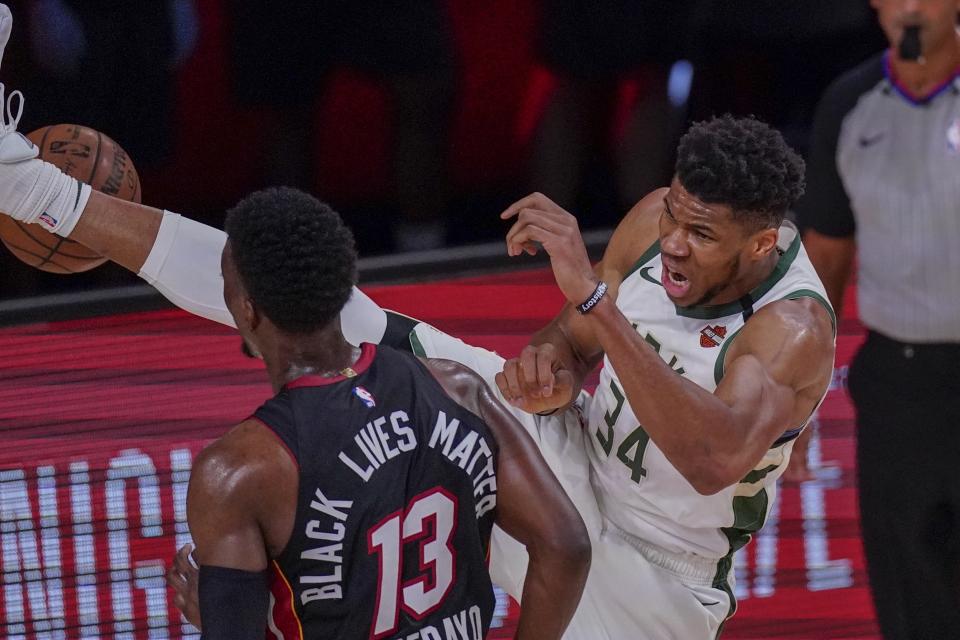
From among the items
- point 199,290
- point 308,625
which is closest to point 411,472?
point 308,625

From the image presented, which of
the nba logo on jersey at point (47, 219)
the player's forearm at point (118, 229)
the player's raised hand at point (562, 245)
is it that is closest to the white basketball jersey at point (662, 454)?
the player's raised hand at point (562, 245)

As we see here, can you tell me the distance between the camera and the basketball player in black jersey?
1996mm

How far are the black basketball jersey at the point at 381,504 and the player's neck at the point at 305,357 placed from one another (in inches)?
A: 0.9

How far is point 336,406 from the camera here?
2.09 metres

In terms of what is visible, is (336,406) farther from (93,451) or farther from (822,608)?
(822,608)

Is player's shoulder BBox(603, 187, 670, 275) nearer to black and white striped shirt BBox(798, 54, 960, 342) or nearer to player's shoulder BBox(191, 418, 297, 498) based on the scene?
black and white striped shirt BBox(798, 54, 960, 342)

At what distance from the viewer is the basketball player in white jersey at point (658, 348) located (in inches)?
97.5

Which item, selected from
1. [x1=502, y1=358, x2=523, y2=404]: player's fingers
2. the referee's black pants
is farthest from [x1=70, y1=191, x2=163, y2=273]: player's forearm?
the referee's black pants

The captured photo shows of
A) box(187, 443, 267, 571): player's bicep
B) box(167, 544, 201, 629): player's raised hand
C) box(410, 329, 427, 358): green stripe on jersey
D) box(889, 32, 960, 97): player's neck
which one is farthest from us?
box(889, 32, 960, 97): player's neck

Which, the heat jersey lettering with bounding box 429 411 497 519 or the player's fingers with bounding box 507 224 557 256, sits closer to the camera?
the heat jersey lettering with bounding box 429 411 497 519

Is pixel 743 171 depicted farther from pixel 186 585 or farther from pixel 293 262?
pixel 186 585

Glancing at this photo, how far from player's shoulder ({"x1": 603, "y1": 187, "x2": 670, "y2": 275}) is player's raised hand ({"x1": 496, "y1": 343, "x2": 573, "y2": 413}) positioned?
1.21 ft

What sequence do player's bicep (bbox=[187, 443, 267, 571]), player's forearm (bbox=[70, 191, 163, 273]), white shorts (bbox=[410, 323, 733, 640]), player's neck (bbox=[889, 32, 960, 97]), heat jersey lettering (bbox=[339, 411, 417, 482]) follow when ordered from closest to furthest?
player's bicep (bbox=[187, 443, 267, 571])
heat jersey lettering (bbox=[339, 411, 417, 482])
white shorts (bbox=[410, 323, 733, 640])
player's forearm (bbox=[70, 191, 163, 273])
player's neck (bbox=[889, 32, 960, 97])

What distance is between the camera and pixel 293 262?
2.09 m
